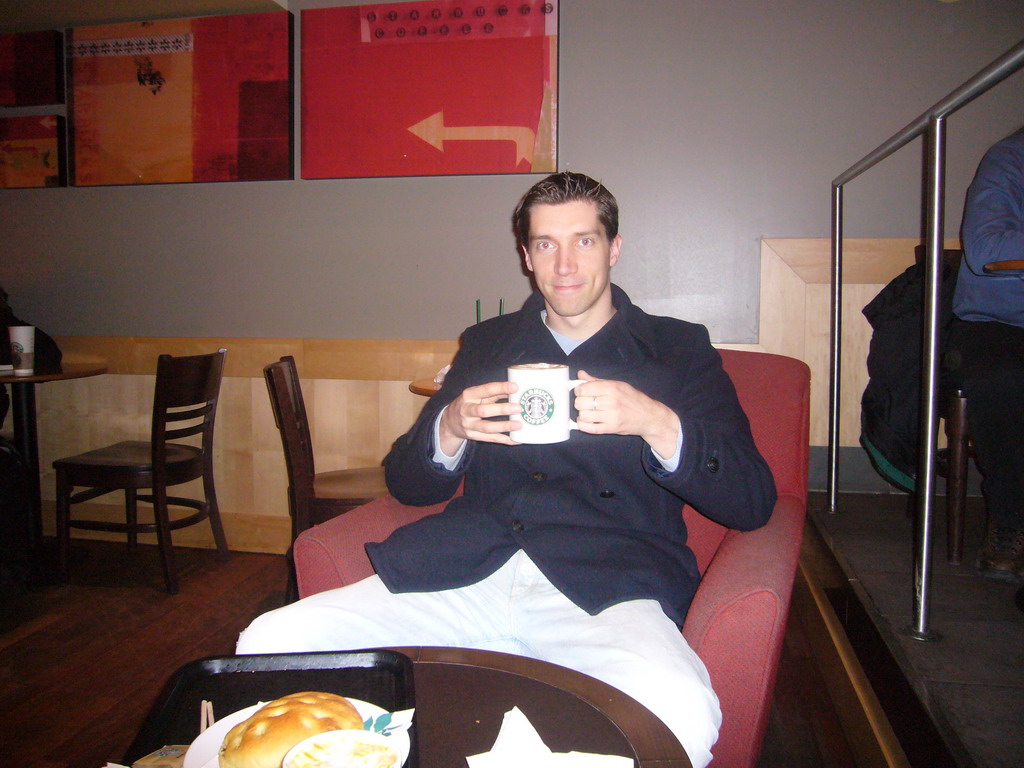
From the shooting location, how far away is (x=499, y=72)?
2.72 metres

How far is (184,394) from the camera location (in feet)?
8.45

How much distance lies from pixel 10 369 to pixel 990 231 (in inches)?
132

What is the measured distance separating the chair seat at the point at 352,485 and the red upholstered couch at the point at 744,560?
0.67 m

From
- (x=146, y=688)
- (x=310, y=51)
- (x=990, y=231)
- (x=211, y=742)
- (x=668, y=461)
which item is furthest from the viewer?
(x=310, y=51)

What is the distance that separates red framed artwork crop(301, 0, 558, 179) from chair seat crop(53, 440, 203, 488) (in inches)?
50.7

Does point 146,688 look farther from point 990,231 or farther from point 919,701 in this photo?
point 990,231

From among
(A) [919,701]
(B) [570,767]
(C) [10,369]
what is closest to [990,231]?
(A) [919,701]

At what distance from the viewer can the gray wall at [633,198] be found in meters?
2.51

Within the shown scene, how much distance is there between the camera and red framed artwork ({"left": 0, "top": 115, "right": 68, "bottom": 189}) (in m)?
3.08

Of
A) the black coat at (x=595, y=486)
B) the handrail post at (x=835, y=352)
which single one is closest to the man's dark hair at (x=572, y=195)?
the black coat at (x=595, y=486)

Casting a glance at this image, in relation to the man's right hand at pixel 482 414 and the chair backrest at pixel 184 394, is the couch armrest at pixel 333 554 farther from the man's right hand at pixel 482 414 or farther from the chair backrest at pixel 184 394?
the chair backrest at pixel 184 394

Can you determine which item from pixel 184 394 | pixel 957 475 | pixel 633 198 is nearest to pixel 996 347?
pixel 957 475

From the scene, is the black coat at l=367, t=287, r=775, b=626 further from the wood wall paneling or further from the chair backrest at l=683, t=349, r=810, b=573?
the wood wall paneling

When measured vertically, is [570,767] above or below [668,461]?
below
